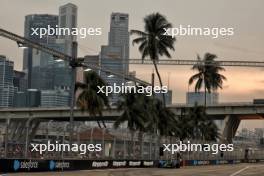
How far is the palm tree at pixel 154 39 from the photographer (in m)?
86.6

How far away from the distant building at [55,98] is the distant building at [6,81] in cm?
992

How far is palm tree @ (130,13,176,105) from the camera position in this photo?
284 ft

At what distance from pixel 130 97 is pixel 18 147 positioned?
47177 mm

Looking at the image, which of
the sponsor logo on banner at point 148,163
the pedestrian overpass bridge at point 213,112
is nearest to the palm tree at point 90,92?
the sponsor logo on banner at point 148,163

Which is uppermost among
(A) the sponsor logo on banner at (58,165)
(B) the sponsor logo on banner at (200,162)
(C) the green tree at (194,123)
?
(C) the green tree at (194,123)

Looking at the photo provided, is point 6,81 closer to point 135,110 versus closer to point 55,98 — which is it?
point 135,110

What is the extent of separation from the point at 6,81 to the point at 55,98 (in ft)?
161

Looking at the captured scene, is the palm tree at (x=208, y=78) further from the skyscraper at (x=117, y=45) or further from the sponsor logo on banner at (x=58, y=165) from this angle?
the sponsor logo on banner at (x=58, y=165)

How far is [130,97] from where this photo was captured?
81.2m

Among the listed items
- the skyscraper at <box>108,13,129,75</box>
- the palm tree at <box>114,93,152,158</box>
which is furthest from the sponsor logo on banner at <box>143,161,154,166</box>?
the skyscraper at <box>108,13,129,75</box>

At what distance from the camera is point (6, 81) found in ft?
342

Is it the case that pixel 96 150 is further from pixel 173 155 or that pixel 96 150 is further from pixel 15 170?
pixel 173 155

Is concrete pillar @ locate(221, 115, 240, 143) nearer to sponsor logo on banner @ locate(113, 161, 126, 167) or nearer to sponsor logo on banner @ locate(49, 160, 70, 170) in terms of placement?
sponsor logo on banner @ locate(113, 161, 126, 167)

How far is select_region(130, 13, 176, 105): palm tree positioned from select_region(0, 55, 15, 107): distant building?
66.4ft
